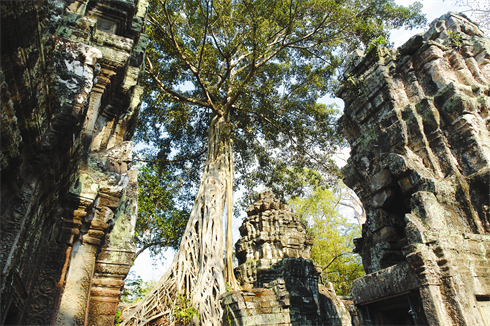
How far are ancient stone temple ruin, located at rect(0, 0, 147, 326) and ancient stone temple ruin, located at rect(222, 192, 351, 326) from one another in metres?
2.73

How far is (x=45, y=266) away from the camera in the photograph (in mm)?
1989

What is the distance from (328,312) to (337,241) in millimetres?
8588

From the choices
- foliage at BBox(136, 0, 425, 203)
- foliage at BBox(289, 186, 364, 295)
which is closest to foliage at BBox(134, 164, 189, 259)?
foliage at BBox(136, 0, 425, 203)

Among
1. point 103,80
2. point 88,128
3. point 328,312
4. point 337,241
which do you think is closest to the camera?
point 88,128

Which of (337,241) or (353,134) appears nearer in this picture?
(353,134)

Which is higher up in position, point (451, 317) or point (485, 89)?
point (485, 89)

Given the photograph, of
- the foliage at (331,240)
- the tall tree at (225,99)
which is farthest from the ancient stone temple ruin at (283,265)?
the foliage at (331,240)

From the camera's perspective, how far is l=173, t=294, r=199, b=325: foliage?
16.6 feet

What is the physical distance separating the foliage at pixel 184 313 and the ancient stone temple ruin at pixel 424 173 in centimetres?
283

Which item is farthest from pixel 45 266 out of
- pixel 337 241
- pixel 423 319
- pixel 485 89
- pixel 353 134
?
pixel 337 241

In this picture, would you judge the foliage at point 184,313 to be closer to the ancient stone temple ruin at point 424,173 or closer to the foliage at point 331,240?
the ancient stone temple ruin at point 424,173

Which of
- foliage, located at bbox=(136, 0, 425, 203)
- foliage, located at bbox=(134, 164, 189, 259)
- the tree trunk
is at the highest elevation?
foliage, located at bbox=(136, 0, 425, 203)

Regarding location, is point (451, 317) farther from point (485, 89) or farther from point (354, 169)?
point (485, 89)

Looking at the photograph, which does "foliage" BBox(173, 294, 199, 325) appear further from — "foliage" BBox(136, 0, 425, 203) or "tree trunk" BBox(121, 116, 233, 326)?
"foliage" BBox(136, 0, 425, 203)
